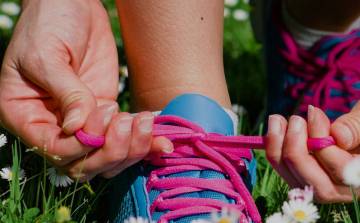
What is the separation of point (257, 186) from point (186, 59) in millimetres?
402

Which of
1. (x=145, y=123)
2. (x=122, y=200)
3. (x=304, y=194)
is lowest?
(x=122, y=200)

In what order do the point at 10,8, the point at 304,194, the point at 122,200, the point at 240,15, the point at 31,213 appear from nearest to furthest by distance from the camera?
1. the point at 304,194
2. the point at 31,213
3. the point at 122,200
4. the point at 10,8
5. the point at 240,15

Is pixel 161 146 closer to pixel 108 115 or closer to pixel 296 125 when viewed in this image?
pixel 108 115

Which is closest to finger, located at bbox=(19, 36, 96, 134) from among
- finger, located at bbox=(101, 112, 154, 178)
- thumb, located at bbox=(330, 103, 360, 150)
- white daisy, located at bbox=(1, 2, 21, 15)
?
finger, located at bbox=(101, 112, 154, 178)

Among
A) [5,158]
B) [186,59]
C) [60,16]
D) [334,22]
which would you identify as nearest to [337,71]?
[334,22]

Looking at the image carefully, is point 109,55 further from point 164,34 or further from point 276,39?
point 276,39

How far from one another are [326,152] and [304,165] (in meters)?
0.05

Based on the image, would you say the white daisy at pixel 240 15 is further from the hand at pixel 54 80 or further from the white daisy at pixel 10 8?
the hand at pixel 54 80

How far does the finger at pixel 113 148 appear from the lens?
0.85 m

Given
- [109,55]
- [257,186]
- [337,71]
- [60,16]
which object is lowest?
[257,186]

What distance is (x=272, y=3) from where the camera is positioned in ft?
5.51

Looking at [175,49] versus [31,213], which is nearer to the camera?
[31,213]

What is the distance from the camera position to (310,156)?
2.86 feet

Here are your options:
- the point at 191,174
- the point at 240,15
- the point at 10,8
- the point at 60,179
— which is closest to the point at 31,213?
the point at 60,179
